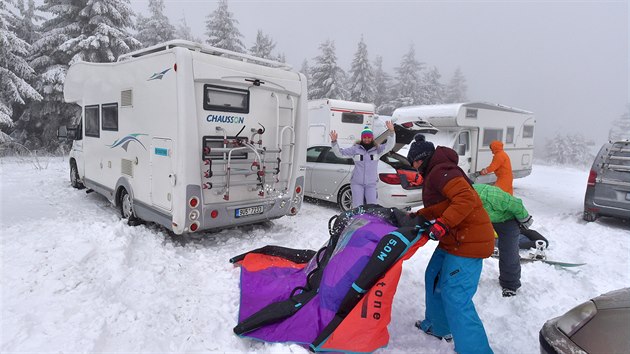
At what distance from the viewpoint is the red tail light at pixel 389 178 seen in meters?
7.91

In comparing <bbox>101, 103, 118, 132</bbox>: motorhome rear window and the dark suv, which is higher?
<bbox>101, 103, 118, 132</bbox>: motorhome rear window

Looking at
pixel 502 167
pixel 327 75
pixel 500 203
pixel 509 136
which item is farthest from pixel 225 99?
pixel 327 75

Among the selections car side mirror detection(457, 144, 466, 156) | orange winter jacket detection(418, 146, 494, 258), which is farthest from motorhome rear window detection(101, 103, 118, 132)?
car side mirror detection(457, 144, 466, 156)

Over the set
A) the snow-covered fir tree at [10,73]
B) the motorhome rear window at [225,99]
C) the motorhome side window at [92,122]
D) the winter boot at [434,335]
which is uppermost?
the snow-covered fir tree at [10,73]

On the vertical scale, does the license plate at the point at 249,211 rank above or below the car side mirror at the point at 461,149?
below

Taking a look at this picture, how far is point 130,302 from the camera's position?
3781mm

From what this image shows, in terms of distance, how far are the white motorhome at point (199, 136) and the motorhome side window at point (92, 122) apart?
0.66ft

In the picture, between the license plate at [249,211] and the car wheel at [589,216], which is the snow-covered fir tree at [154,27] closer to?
the license plate at [249,211]

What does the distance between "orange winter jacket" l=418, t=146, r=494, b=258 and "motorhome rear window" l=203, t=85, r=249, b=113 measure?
3404 millimetres

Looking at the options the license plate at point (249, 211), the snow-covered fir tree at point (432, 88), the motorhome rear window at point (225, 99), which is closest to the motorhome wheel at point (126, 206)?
the license plate at point (249, 211)

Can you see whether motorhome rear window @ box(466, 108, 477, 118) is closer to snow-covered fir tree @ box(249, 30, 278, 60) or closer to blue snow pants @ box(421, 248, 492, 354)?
blue snow pants @ box(421, 248, 492, 354)

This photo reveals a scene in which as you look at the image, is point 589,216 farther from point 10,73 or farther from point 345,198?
point 10,73

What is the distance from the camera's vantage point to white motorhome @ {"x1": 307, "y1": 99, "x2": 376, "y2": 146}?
14.2 m

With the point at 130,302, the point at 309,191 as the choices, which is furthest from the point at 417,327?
the point at 309,191
